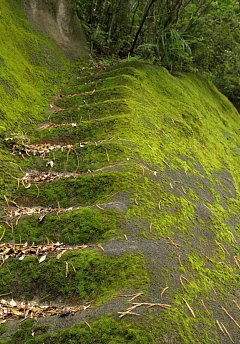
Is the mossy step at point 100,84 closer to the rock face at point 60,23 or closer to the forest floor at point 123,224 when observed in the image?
the forest floor at point 123,224

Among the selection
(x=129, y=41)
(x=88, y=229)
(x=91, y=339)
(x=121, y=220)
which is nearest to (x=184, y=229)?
(x=121, y=220)

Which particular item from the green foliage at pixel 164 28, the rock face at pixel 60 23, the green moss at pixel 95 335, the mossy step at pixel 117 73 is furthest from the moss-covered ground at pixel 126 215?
the green foliage at pixel 164 28

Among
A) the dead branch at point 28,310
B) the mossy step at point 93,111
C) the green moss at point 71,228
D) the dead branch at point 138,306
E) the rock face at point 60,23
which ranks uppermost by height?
the rock face at point 60,23

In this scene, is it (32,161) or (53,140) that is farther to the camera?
(53,140)

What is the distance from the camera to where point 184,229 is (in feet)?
13.1

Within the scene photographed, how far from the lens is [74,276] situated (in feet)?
10.4

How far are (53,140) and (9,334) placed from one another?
10.3 feet

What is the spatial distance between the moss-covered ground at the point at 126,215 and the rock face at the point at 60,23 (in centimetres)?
180

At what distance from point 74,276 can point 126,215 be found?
0.86 metres

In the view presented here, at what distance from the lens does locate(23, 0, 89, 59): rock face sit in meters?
8.64

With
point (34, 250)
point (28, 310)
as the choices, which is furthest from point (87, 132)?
point (28, 310)

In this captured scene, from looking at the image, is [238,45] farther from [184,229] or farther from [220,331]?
[220,331]

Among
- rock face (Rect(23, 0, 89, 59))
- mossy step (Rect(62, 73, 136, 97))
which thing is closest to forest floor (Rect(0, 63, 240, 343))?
mossy step (Rect(62, 73, 136, 97))

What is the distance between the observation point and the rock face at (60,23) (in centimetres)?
864
